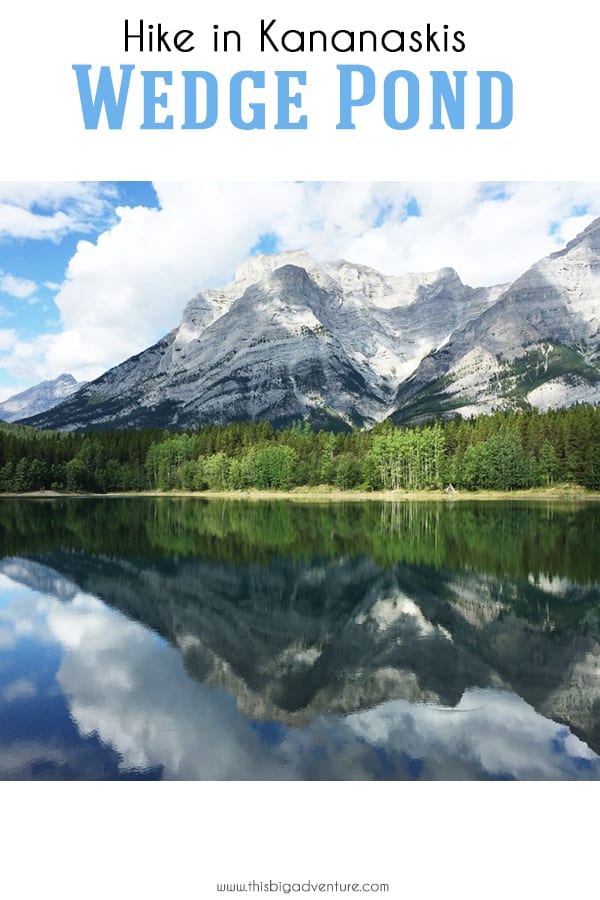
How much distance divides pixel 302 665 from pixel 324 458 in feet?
421

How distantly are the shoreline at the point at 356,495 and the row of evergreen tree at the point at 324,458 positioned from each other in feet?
6.31

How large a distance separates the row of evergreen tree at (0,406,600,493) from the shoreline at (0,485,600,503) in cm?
192

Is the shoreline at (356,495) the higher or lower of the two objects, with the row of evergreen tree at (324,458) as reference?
lower

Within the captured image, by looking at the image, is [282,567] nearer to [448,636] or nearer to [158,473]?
[448,636]

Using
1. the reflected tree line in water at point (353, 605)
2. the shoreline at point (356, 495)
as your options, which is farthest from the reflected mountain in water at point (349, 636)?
the shoreline at point (356, 495)

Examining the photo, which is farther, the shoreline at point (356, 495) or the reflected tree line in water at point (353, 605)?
the shoreline at point (356, 495)

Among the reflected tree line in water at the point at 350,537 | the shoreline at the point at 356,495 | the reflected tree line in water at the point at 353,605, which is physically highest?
the reflected tree line in water at the point at 353,605

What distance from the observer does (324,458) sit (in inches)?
5930

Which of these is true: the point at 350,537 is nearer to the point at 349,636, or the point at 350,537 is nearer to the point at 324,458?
the point at 349,636

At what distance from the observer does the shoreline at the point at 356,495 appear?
12738cm

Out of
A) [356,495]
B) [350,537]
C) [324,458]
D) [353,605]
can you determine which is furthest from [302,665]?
[324,458]

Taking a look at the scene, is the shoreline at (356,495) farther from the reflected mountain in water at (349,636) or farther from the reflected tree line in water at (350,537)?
the reflected mountain in water at (349,636)

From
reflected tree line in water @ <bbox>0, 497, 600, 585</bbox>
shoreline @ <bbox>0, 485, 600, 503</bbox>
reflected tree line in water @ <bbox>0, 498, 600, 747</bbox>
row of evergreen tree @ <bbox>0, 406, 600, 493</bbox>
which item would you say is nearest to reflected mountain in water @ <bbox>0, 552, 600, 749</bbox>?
reflected tree line in water @ <bbox>0, 498, 600, 747</bbox>
